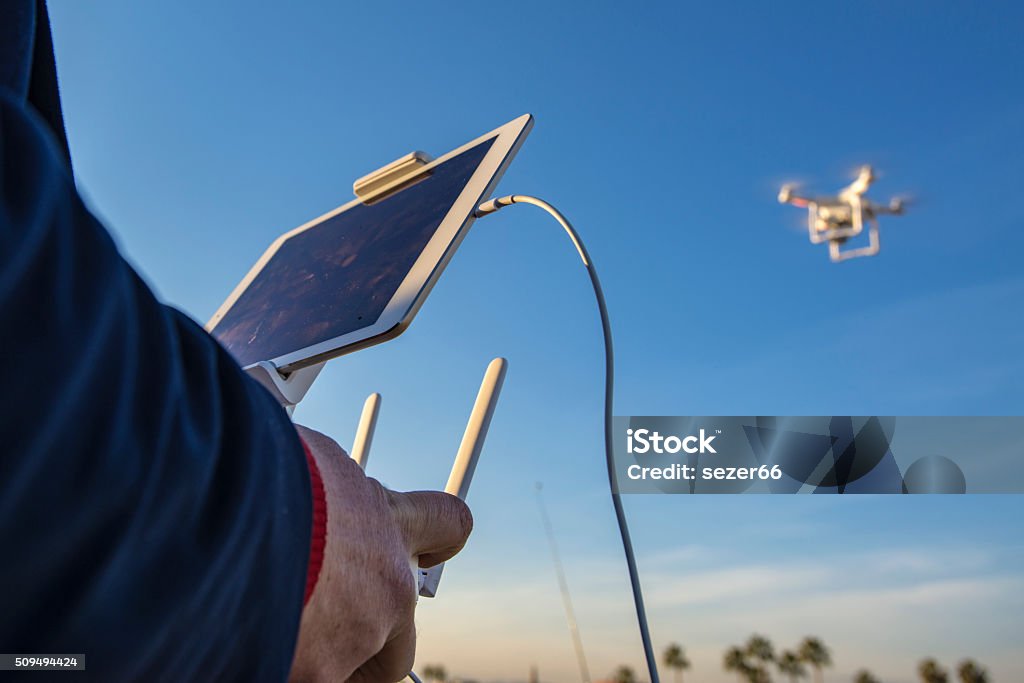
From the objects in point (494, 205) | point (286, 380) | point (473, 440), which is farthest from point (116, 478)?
point (494, 205)

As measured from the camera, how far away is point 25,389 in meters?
0.36

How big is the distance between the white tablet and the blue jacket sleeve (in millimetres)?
1194

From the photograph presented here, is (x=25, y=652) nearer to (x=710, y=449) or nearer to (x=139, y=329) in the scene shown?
(x=139, y=329)

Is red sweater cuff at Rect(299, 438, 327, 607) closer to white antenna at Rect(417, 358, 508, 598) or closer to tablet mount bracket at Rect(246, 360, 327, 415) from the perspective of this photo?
white antenna at Rect(417, 358, 508, 598)

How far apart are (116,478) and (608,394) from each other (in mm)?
1808

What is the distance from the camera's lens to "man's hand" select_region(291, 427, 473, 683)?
550 millimetres

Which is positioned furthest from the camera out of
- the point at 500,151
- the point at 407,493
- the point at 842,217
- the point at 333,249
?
the point at 842,217

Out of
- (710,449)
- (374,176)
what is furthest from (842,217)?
(374,176)

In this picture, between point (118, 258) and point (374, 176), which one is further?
point (374, 176)

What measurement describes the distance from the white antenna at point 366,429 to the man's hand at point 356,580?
1.31m

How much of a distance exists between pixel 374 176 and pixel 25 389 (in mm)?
2098

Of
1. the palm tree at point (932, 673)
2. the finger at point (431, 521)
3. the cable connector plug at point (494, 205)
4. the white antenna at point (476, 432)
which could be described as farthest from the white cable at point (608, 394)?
the palm tree at point (932, 673)

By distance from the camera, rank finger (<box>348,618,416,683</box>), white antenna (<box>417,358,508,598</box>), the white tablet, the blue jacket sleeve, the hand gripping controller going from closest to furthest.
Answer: the blue jacket sleeve, finger (<box>348,618,416,683</box>), the hand gripping controller, white antenna (<box>417,358,508,598</box>), the white tablet

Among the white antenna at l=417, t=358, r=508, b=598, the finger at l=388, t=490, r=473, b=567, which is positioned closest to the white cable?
the white antenna at l=417, t=358, r=508, b=598
